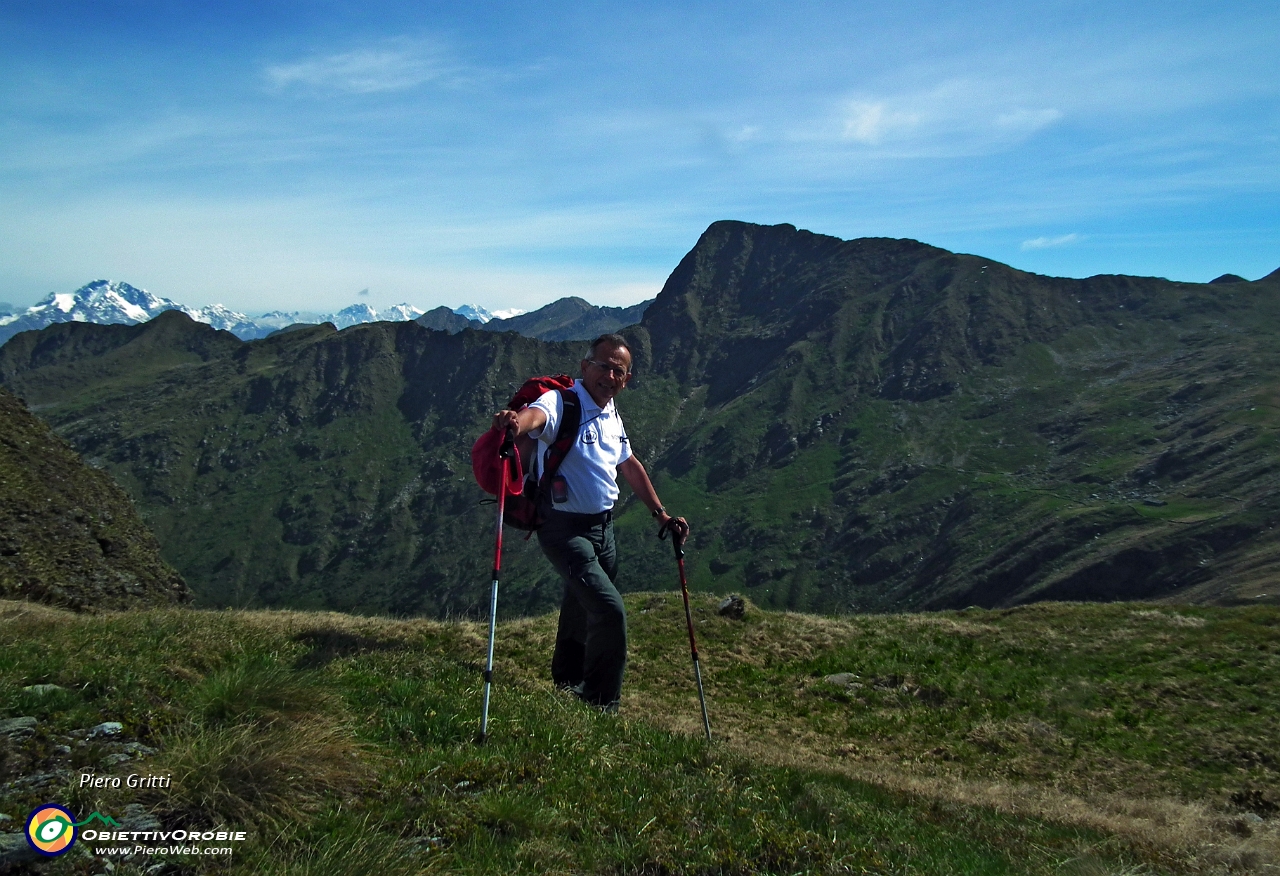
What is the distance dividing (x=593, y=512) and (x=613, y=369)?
1.74 m

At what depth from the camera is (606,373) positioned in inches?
377

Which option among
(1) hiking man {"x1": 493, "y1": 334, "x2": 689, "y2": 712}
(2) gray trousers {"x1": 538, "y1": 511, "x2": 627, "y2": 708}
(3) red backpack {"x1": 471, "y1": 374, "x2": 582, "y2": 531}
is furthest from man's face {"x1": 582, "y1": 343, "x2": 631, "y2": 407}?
(2) gray trousers {"x1": 538, "y1": 511, "x2": 627, "y2": 708}

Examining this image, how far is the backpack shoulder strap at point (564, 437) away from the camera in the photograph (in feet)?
30.2

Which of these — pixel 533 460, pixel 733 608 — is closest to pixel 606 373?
pixel 533 460

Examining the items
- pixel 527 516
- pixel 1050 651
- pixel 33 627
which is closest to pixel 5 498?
pixel 33 627

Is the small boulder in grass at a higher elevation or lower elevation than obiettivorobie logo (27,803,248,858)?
lower

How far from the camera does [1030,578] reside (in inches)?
6880

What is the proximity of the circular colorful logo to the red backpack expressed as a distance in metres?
5.14

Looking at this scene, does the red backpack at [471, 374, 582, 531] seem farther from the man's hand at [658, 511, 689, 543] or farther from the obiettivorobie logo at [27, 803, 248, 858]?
the obiettivorobie logo at [27, 803, 248, 858]

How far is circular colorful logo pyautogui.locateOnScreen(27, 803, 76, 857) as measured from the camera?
406 cm

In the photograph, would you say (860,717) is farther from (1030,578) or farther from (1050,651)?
(1030,578)

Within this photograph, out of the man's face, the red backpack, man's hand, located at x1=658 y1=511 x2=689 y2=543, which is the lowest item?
man's hand, located at x1=658 y1=511 x2=689 y2=543

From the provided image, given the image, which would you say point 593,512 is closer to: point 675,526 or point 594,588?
point 594,588

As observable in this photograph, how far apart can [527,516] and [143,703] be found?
4.15 metres
